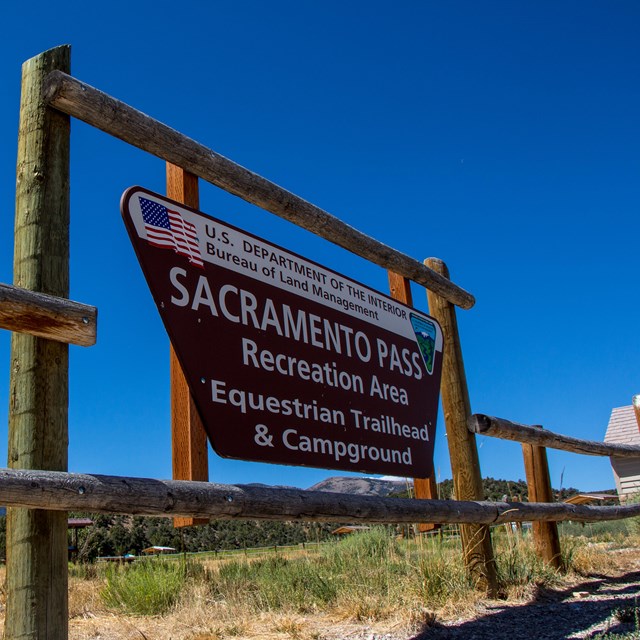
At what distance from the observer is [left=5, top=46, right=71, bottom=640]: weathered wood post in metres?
2.72

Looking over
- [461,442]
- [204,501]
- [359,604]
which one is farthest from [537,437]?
[204,501]

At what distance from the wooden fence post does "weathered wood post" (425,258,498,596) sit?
121 cm

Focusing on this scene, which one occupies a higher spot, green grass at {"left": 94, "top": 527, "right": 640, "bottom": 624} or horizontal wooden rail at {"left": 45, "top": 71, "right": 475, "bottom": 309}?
horizontal wooden rail at {"left": 45, "top": 71, "right": 475, "bottom": 309}

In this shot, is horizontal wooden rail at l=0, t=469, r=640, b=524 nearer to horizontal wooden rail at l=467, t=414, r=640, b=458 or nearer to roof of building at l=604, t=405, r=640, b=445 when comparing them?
horizontal wooden rail at l=467, t=414, r=640, b=458

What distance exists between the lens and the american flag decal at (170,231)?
3.39 metres

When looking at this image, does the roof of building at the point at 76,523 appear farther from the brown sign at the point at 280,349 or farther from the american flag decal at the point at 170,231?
the american flag decal at the point at 170,231

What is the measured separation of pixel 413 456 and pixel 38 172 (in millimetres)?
3100

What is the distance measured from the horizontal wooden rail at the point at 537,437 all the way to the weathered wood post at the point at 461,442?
5.3 inches

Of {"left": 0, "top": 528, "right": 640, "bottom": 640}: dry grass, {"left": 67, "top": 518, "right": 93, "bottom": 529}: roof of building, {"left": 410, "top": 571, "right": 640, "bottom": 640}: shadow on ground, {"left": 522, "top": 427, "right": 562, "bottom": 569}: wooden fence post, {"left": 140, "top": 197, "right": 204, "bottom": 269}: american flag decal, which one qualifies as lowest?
{"left": 410, "top": 571, "right": 640, "bottom": 640}: shadow on ground

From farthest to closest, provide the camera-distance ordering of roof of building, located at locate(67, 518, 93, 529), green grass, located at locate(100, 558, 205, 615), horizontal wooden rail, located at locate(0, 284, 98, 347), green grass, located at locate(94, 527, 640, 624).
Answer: roof of building, located at locate(67, 518, 93, 529) < green grass, located at locate(100, 558, 205, 615) < green grass, located at locate(94, 527, 640, 624) < horizontal wooden rail, located at locate(0, 284, 98, 347)

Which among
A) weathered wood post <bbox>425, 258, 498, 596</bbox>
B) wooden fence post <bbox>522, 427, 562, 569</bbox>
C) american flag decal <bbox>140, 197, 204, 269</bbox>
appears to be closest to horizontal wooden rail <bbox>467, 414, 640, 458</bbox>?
weathered wood post <bbox>425, 258, 498, 596</bbox>

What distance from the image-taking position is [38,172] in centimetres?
319

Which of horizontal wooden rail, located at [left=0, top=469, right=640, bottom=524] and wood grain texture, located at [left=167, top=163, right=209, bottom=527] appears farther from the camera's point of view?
wood grain texture, located at [left=167, top=163, right=209, bottom=527]

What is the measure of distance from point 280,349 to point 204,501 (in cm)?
114
